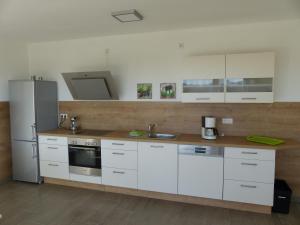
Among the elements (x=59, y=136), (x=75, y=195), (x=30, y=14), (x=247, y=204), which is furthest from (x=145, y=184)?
(x=30, y=14)

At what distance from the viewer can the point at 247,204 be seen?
2791 mm

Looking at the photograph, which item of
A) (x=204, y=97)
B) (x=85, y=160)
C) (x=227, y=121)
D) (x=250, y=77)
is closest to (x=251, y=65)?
(x=250, y=77)

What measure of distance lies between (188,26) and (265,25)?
3.43 feet

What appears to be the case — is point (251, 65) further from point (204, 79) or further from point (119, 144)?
point (119, 144)

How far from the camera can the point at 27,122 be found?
3.56m

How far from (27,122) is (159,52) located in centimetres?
240

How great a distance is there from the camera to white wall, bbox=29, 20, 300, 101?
3.00 metres

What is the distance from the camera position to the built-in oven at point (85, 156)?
332 centimetres

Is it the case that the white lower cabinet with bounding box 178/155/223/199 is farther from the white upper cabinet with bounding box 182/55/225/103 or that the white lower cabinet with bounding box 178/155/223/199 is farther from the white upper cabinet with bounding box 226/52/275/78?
the white upper cabinet with bounding box 226/52/275/78

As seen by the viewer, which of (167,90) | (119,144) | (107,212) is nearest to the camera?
(107,212)

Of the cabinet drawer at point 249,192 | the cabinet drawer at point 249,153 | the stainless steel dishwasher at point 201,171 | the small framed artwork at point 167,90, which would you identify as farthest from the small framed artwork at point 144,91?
the cabinet drawer at point 249,192

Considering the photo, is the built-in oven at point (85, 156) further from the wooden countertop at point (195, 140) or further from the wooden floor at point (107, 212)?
the wooden floor at point (107, 212)

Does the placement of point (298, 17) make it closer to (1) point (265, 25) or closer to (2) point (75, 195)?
(1) point (265, 25)

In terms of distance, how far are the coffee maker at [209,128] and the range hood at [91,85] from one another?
1500mm
